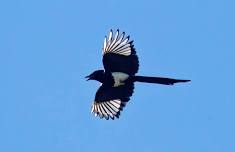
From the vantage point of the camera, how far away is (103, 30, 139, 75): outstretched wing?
14125 millimetres

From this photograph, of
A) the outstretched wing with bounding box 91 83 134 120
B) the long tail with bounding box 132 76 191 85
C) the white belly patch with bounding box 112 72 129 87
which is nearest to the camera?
the long tail with bounding box 132 76 191 85

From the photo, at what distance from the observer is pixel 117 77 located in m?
14.3

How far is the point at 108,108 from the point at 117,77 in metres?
0.77

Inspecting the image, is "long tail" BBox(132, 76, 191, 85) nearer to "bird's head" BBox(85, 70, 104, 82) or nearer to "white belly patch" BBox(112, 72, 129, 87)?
"white belly patch" BBox(112, 72, 129, 87)

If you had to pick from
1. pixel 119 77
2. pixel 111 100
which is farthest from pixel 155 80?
pixel 111 100

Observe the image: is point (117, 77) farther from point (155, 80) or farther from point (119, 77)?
point (155, 80)

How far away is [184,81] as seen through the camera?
13.5 m

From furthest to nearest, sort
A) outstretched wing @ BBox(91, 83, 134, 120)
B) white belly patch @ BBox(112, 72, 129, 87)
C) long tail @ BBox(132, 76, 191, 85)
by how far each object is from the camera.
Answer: outstretched wing @ BBox(91, 83, 134, 120) < white belly patch @ BBox(112, 72, 129, 87) < long tail @ BBox(132, 76, 191, 85)

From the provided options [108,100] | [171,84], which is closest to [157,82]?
[171,84]

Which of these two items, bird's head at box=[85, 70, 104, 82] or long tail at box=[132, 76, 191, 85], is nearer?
long tail at box=[132, 76, 191, 85]

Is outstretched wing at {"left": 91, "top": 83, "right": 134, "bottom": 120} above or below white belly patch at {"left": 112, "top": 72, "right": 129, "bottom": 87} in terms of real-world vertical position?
below

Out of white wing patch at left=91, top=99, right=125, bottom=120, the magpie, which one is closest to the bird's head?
the magpie

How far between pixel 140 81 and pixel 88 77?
96cm

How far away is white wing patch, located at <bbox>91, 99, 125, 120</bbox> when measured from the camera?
48.0 feet
